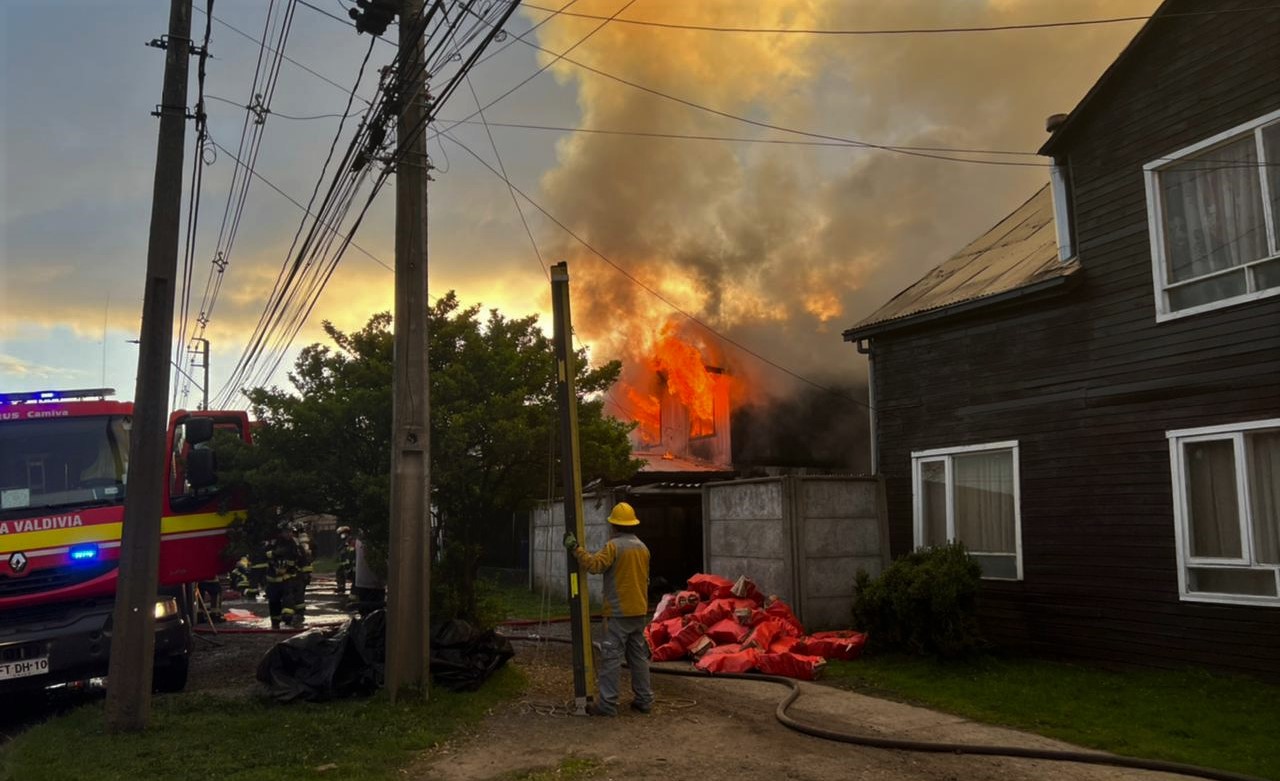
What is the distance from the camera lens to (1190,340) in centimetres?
958

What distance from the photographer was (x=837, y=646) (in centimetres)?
1114

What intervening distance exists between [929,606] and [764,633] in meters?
1.91

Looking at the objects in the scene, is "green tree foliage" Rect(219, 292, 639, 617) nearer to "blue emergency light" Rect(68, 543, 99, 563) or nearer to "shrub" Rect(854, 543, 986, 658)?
"blue emergency light" Rect(68, 543, 99, 563)

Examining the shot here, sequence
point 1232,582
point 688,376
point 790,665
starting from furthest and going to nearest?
point 688,376 < point 790,665 < point 1232,582

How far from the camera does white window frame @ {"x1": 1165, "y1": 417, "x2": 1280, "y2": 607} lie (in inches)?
349

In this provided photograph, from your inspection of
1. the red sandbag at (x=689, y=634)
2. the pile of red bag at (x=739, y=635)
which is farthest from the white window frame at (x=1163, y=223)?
the red sandbag at (x=689, y=634)

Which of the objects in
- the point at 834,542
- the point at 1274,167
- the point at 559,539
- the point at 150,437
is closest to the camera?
the point at 150,437

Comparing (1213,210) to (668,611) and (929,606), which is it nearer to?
(929,606)

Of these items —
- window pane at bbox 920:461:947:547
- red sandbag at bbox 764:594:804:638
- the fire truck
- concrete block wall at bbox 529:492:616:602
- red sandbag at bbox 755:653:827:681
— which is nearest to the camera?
the fire truck

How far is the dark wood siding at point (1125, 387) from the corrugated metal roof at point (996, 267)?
387 millimetres

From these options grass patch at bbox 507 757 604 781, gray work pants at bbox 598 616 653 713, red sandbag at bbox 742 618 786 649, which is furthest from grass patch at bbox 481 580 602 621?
grass patch at bbox 507 757 604 781

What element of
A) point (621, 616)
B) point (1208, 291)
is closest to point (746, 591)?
point (621, 616)

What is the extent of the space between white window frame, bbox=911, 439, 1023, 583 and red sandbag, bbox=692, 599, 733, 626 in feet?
9.82

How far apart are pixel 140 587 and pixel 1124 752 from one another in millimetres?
7960
